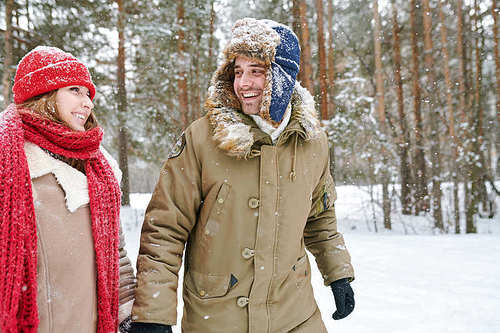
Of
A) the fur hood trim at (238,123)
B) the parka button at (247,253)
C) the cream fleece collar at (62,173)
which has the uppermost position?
the fur hood trim at (238,123)

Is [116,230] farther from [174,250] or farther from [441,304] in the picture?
[441,304]

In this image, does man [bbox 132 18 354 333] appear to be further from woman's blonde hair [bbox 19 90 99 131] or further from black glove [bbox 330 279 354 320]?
woman's blonde hair [bbox 19 90 99 131]

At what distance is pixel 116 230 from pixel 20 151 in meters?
0.59

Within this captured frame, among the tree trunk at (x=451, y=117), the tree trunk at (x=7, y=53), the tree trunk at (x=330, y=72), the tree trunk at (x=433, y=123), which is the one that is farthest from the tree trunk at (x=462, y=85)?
the tree trunk at (x=7, y=53)

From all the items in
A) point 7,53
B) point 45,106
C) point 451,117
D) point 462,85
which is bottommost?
point 45,106

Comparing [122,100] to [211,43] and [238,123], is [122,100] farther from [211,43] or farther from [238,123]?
[238,123]

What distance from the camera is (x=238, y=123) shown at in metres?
1.81

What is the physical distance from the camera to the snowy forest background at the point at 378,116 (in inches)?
190

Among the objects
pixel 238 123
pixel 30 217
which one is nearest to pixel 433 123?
pixel 238 123

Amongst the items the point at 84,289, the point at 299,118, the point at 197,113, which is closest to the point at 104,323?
the point at 84,289

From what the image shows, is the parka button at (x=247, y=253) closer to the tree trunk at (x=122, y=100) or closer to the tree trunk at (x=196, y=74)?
the tree trunk at (x=122, y=100)

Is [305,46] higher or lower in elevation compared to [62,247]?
higher

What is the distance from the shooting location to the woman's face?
1.71 m

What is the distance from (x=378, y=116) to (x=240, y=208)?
11.2m
